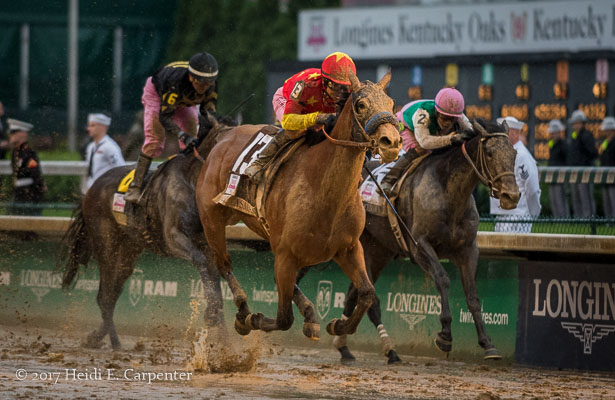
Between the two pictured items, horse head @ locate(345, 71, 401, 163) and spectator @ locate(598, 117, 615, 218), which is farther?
spectator @ locate(598, 117, 615, 218)

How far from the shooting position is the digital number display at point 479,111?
17.0 meters

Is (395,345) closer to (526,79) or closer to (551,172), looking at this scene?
(551,172)

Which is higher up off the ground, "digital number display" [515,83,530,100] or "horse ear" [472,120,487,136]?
"digital number display" [515,83,530,100]

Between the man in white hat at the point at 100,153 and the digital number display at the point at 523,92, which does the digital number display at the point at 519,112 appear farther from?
the man in white hat at the point at 100,153

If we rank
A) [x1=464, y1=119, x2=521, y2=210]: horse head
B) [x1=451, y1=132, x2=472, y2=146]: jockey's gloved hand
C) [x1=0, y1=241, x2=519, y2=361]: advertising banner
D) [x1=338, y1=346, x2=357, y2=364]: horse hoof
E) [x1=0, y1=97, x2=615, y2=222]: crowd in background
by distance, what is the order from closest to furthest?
[x1=464, y1=119, x2=521, y2=210]: horse head, [x1=451, y1=132, x2=472, y2=146]: jockey's gloved hand, [x1=338, y1=346, x2=357, y2=364]: horse hoof, [x1=0, y1=241, x2=519, y2=361]: advertising banner, [x1=0, y1=97, x2=615, y2=222]: crowd in background

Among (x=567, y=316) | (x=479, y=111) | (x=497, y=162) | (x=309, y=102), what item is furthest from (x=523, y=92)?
(x=309, y=102)

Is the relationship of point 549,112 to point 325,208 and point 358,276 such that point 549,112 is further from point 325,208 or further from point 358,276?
point 325,208

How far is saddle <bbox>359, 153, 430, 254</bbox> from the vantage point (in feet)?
34.8

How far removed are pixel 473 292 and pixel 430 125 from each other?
64.5 inches

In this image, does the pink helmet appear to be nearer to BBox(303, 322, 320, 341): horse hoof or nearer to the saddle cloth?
the saddle cloth

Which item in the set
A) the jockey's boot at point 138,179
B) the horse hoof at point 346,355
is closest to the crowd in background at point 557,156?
the horse hoof at point 346,355

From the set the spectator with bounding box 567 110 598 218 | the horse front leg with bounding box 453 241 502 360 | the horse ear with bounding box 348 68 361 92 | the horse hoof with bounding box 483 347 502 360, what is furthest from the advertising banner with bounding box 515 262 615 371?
the spectator with bounding box 567 110 598 218

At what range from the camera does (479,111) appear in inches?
670

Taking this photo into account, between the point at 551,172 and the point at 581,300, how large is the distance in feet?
7.73
